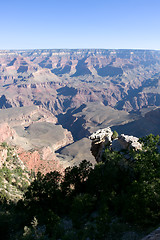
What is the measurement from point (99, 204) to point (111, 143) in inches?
472

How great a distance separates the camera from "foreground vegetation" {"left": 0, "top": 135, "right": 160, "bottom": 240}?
15766 mm

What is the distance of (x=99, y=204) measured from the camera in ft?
77.8

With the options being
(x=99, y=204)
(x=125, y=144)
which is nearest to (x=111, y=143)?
(x=125, y=144)

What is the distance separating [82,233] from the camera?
1733 centimetres

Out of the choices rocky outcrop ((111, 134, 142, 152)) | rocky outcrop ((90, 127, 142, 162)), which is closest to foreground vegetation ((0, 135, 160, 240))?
rocky outcrop ((111, 134, 142, 152))

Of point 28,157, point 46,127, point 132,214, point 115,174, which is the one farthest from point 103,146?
point 46,127

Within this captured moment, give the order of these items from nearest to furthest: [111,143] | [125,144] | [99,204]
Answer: [99,204] < [125,144] < [111,143]

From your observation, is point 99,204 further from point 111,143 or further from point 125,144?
point 111,143

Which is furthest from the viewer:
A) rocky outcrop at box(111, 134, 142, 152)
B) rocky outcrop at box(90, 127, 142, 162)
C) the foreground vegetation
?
rocky outcrop at box(90, 127, 142, 162)

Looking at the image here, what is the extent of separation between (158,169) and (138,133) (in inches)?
5572

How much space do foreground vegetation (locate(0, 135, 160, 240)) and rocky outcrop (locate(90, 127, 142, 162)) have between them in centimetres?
204

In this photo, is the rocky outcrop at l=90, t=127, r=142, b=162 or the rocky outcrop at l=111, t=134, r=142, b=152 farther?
the rocky outcrop at l=90, t=127, r=142, b=162

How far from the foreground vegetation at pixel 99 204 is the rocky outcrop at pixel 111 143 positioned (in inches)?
80.2

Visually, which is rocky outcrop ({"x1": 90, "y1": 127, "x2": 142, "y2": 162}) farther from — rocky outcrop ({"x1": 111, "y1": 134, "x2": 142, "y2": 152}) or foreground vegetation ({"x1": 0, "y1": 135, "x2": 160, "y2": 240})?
foreground vegetation ({"x1": 0, "y1": 135, "x2": 160, "y2": 240})
